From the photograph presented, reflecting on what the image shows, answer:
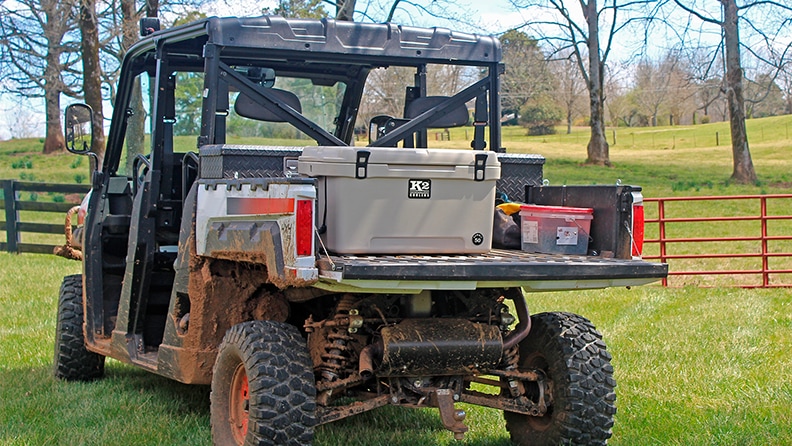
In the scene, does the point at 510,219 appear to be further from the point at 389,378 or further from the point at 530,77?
the point at 530,77

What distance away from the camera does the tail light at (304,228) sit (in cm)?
448

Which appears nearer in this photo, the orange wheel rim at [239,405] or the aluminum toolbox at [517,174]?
the orange wheel rim at [239,405]

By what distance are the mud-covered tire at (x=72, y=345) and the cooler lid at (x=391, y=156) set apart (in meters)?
3.21

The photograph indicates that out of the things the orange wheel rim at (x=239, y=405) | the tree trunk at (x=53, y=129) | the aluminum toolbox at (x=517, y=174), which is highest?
the tree trunk at (x=53, y=129)

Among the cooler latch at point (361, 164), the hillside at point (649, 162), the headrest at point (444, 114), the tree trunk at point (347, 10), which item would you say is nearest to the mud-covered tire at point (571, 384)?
the headrest at point (444, 114)

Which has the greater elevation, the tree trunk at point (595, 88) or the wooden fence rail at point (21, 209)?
the tree trunk at point (595, 88)

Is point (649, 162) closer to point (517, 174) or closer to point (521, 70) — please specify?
point (521, 70)

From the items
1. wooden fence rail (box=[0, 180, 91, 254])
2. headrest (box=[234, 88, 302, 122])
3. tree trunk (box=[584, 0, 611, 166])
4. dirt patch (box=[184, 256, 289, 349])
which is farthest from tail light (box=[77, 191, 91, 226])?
tree trunk (box=[584, 0, 611, 166])

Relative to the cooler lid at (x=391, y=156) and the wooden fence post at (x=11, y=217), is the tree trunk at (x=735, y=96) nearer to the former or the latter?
the wooden fence post at (x=11, y=217)

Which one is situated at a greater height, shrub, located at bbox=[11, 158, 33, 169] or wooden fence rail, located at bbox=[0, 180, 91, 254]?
shrub, located at bbox=[11, 158, 33, 169]

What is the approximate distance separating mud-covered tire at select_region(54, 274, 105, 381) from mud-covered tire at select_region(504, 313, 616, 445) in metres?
3.55

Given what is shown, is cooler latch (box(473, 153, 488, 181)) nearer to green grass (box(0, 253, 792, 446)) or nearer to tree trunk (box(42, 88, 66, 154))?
green grass (box(0, 253, 792, 446))

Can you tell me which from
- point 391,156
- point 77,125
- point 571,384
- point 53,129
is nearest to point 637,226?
point 571,384

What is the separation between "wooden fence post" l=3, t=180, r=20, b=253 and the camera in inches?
698
